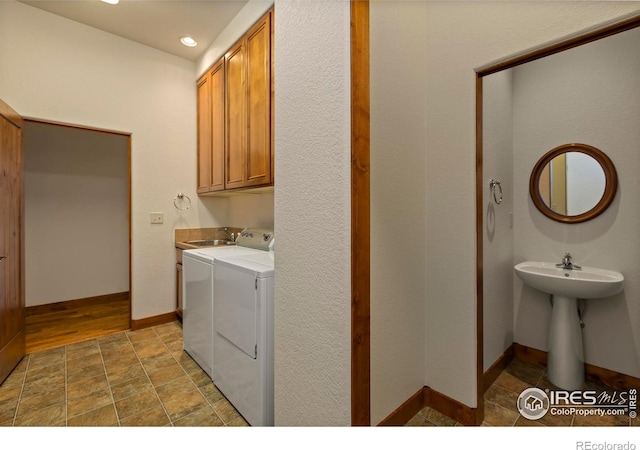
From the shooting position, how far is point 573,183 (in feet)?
6.73

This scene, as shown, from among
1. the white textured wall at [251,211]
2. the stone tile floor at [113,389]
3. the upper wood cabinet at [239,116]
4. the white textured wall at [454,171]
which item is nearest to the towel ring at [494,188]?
the white textured wall at [454,171]

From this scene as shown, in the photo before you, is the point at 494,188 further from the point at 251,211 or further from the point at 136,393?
the point at 136,393

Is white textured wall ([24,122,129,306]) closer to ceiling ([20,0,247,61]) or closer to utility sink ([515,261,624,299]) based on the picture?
ceiling ([20,0,247,61])

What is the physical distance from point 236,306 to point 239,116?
1.66 metres

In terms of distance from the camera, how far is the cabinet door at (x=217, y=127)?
274 cm

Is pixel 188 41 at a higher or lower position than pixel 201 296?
higher

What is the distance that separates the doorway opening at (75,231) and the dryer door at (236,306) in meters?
1.84

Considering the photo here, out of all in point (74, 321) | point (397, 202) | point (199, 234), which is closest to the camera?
point (397, 202)

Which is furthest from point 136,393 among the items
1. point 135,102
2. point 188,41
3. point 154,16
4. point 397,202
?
point 188,41

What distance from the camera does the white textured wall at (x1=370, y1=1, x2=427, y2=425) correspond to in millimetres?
1237

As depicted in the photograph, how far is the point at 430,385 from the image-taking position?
5.29ft

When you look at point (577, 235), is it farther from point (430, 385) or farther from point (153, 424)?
point (153, 424)

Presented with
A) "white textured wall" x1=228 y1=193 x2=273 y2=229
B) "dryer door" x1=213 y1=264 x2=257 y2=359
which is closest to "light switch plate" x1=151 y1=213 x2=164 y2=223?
"white textured wall" x1=228 y1=193 x2=273 y2=229

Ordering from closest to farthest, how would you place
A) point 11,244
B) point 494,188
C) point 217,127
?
point 494,188 → point 11,244 → point 217,127
